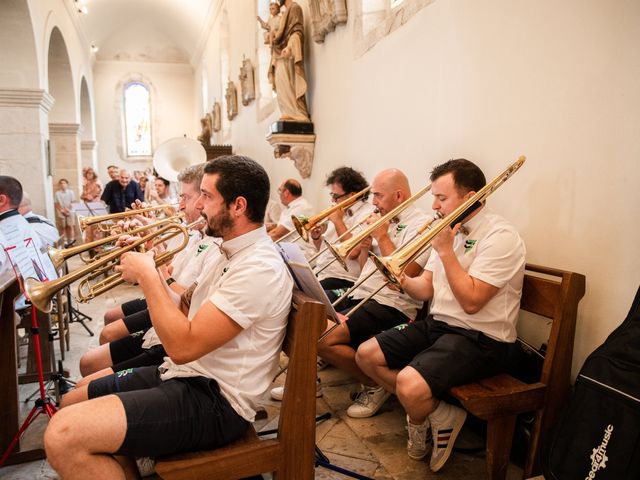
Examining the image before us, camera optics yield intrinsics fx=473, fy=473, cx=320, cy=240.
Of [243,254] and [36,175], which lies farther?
[36,175]

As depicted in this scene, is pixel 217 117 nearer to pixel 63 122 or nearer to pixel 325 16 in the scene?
pixel 63 122

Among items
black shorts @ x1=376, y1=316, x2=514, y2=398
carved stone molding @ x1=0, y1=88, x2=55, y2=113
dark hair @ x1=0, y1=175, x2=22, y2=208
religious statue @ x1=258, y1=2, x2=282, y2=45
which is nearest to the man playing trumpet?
black shorts @ x1=376, y1=316, x2=514, y2=398

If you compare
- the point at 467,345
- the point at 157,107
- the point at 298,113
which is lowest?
the point at 467,345

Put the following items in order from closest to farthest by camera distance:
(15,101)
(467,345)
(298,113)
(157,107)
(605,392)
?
(605,392)
(467,345)
(298,113)
(15,101)
(157,107)

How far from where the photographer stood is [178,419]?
4.70ft

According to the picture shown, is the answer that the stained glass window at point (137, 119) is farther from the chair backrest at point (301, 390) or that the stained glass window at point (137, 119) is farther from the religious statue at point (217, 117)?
the chair backrest at point (301, 390)

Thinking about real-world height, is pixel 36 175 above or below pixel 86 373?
above

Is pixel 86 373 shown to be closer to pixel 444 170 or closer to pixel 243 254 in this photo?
pixel 243 254

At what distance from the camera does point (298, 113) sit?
529 centimetres

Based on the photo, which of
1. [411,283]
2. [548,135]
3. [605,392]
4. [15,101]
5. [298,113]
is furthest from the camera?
[15,101]

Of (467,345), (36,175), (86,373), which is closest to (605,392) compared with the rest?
(467,345)

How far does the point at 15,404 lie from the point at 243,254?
1573 millimetres

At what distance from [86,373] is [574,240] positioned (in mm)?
2353

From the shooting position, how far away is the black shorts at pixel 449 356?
194cm
